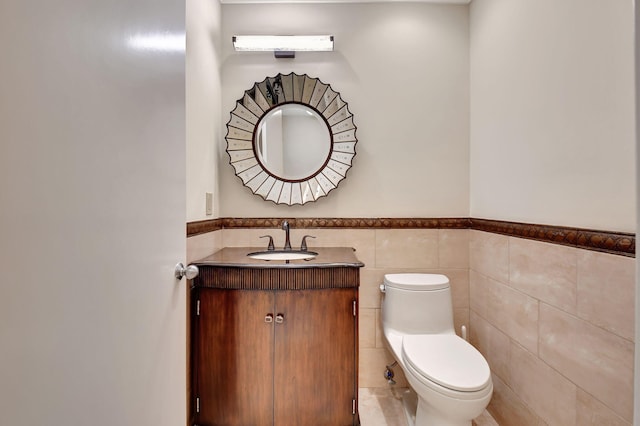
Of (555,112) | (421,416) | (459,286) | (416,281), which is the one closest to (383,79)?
(555,112)

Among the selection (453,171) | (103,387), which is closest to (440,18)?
(453,171)

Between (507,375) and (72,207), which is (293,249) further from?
(72,207)

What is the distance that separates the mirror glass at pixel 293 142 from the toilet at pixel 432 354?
0.85 m

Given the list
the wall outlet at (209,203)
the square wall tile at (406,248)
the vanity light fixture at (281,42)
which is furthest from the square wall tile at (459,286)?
the vanity light fixture at (281,42)

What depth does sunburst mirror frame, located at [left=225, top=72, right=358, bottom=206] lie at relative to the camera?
210 cm

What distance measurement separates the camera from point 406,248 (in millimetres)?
2145

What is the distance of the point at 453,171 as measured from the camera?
215 cm

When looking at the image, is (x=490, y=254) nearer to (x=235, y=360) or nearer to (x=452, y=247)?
(x=452, y=247)

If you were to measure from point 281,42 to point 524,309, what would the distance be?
192 cm

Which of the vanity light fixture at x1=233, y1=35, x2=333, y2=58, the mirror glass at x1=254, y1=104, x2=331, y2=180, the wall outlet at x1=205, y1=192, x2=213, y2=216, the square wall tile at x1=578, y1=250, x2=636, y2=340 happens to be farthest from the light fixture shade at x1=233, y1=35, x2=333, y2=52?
the square wall tile at x1=578, y1=250, x2=636, y2=340

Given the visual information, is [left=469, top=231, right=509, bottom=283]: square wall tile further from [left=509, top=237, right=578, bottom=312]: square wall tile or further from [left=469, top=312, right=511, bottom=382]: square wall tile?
[left=469, top=312, right=511, bottom=382]: square wall tile

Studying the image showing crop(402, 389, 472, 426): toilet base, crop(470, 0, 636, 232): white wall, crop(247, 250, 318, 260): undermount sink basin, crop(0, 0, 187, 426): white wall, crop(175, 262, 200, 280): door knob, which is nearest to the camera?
crop(0, 0, 187, 426): white wall

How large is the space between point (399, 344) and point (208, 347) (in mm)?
960

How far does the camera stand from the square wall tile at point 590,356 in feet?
3.41
